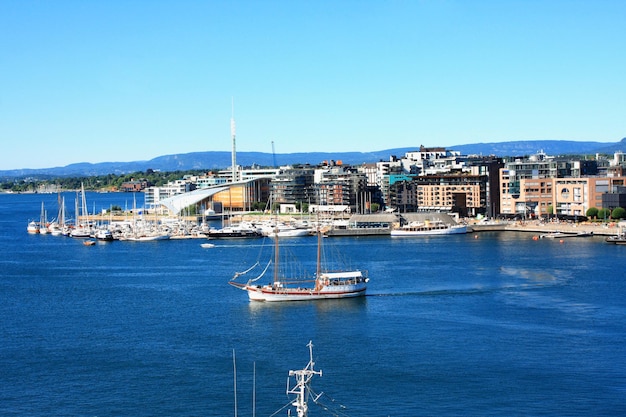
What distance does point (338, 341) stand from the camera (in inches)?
435

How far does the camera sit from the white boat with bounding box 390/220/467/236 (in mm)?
26636

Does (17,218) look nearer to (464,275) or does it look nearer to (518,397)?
(464,275)

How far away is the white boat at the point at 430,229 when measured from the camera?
1049 inches

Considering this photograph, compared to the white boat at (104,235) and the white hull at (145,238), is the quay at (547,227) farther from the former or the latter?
the white boat at (104,235)

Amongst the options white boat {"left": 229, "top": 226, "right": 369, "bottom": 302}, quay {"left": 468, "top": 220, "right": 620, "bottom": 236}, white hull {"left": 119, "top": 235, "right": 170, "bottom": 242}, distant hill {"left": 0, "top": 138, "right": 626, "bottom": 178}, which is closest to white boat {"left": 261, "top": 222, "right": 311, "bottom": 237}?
white hull {"left": 119, "top": 235, "right": 170, "bottom": 242}

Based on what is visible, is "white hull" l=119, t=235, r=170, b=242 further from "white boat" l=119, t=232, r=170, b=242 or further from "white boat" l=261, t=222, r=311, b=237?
"white boat" l=261, t=222, r=311, b=237

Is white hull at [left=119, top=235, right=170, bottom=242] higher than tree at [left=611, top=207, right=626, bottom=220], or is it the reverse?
tree at [left=611, top=207, right=626, bottom=220]

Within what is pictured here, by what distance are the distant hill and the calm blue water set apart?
112 m

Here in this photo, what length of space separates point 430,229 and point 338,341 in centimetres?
1619

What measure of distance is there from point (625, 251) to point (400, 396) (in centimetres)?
1284

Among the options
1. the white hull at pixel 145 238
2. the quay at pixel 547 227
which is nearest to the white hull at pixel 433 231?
the quay at pixel 547 227

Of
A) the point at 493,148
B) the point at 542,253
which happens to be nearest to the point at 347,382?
the point at 542,253

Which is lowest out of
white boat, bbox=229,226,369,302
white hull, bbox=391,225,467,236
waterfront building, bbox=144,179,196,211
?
white boat, bbox=229,226,369,302

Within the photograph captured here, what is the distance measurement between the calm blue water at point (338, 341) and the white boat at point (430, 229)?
7848 mm
